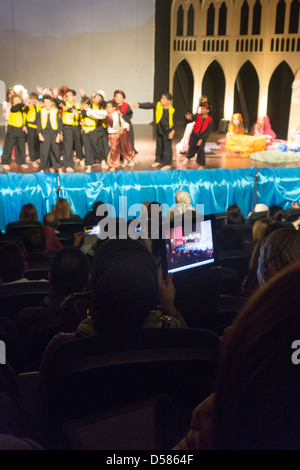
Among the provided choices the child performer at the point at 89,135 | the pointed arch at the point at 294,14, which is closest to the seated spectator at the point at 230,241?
the child performer at the point at 89,135

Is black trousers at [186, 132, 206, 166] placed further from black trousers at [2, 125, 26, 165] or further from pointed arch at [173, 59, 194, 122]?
pointed arch at [173, 59, 194, 122]

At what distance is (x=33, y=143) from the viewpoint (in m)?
7.90

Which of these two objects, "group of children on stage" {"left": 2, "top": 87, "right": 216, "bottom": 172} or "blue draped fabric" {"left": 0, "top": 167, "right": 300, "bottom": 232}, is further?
"group of children on stage" {"left": 2, "top": 87, "right": 216, "bottom": 172}

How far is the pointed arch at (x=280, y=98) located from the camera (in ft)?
40.1

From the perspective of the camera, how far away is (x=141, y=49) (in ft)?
39.1

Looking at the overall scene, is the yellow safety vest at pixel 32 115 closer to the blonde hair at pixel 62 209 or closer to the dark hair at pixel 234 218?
the blonde hair at pixel 62 209

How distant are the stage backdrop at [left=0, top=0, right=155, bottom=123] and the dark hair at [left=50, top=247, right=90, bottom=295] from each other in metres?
9.98

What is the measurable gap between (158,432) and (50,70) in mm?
11486

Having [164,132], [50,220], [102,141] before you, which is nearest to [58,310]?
[50,220]

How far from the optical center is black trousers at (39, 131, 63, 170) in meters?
7.50

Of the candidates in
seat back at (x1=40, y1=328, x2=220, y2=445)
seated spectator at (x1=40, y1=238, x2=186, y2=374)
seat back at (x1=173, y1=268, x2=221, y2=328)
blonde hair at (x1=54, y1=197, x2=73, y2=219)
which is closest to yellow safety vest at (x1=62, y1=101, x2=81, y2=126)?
blonde hair at (x1=54, y1=197, x2=73, y2=219)

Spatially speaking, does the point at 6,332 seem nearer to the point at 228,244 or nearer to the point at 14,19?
the point at 228,244

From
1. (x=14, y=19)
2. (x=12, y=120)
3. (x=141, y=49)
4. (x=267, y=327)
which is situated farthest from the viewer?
(x=141, y=49)
